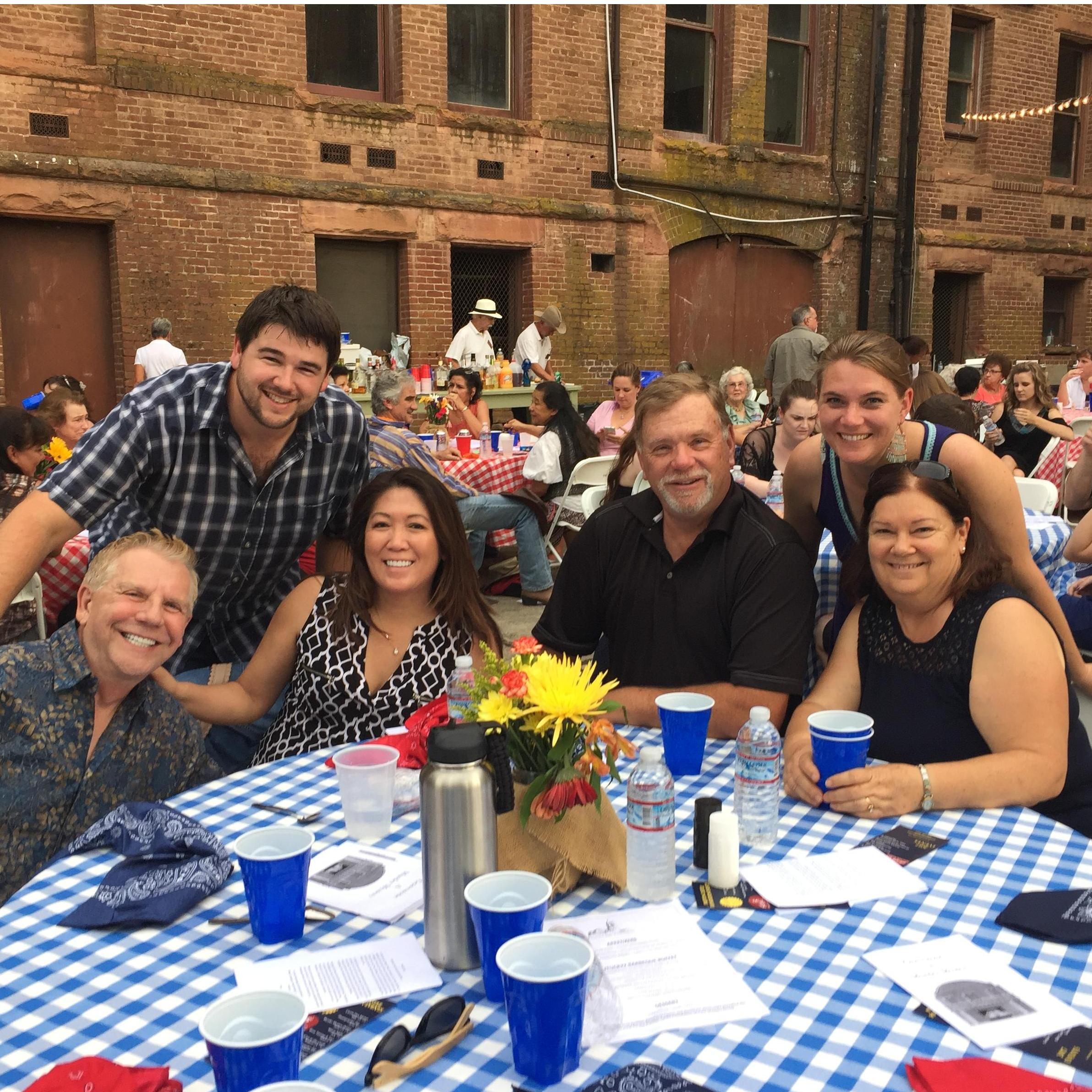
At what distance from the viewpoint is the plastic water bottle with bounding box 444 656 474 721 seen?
6.27 feet

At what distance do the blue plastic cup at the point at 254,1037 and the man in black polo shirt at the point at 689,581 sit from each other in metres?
1.35

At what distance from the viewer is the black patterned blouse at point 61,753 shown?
211cm

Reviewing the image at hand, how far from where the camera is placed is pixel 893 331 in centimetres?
1533

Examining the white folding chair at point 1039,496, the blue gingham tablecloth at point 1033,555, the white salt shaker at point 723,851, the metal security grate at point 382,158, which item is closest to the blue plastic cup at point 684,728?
the white salt shaker at point 723,851

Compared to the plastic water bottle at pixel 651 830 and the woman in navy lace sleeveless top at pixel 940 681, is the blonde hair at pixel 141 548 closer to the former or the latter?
the plastic water bottle at pixel 651 830

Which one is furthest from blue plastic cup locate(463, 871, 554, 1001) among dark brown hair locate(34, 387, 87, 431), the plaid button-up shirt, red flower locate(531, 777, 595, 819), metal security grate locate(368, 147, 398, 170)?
metal security grate locate(368, 147, 398, 170)

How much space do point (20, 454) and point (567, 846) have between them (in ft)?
13.0

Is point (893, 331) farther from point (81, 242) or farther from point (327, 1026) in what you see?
point (327, 1026)

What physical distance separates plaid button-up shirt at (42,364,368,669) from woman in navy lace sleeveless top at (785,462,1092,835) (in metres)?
1.52

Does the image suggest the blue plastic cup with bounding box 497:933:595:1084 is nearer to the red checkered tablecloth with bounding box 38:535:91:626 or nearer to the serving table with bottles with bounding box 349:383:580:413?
the red checkered tablecloth with bounding box 38:535:91:626

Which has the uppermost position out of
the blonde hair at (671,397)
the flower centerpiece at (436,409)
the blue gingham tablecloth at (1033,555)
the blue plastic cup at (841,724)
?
the blonde hair at (671,397)

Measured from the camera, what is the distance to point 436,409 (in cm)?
891

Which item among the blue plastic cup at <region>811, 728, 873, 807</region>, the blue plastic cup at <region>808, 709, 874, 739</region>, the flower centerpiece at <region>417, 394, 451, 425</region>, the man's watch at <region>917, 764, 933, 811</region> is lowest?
the man's watch at <region>917, 764, 933, 811</region>

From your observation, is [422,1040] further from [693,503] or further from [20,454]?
[20,454]
